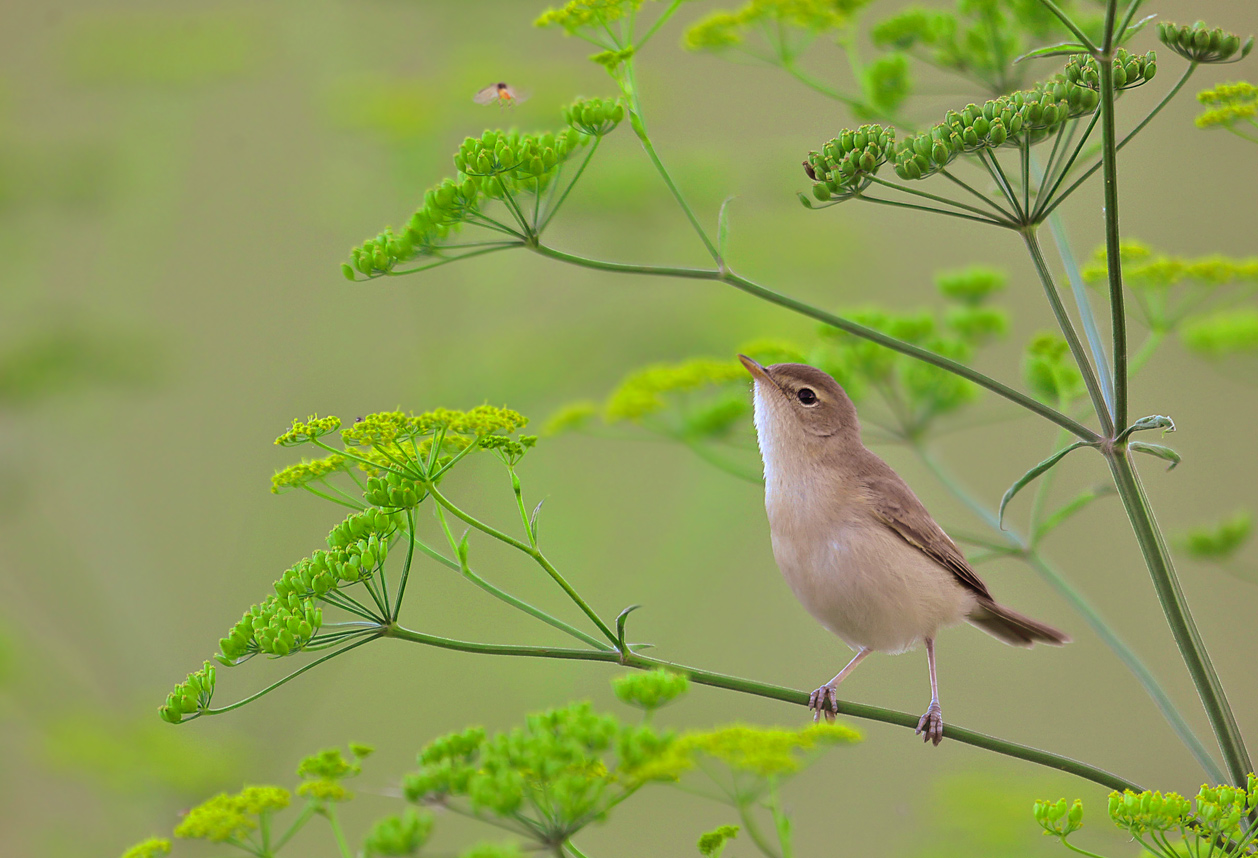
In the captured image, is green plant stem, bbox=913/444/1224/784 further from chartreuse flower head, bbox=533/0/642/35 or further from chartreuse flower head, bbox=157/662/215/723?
chartreuse flower head, bbox=157/662/215/723

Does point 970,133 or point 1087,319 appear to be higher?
point 970,133

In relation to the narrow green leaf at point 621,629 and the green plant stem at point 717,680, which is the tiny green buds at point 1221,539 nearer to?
the green plant stem at point 717,680

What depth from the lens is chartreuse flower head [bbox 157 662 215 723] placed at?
5.09 ft

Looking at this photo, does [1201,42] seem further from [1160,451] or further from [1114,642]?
[1114,642]

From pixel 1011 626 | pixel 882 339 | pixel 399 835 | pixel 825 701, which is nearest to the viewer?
pixel 399 835

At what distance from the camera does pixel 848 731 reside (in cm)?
125

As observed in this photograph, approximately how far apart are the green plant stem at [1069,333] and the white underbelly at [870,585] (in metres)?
0.76

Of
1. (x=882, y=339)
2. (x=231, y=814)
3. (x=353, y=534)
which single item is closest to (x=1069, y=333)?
(x=882, y=339)

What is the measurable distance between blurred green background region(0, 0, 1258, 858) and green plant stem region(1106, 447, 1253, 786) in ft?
3.96

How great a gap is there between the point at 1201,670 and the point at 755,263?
3.12 meters

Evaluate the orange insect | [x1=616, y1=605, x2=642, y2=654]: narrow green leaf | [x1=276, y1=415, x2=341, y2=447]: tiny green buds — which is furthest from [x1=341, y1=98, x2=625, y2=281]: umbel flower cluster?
[x1=616, y1=605, x2=642, y2=654]: narrow green leaf

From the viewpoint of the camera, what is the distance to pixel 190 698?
157cm

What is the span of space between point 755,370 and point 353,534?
121cm

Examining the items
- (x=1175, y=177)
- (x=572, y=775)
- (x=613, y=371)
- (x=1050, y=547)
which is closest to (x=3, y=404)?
(x=613, y=371)
